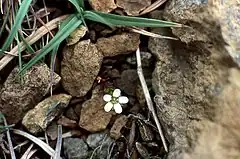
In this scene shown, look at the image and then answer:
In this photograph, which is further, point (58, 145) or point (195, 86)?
point (58, 145)

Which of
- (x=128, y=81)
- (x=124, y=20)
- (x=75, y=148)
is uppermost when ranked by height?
(x=124, y=20)

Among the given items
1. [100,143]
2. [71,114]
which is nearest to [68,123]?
[71,114]

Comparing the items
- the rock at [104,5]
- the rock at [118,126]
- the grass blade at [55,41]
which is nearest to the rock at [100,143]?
the rock at [118,126]

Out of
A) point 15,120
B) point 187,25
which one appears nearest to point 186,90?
point 187,25

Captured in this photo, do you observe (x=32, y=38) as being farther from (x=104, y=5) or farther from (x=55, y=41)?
(x=104, y=5)

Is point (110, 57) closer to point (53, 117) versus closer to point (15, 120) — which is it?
point (53, 117)

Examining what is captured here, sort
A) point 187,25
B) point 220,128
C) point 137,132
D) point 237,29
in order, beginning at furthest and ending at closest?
1. point 137,132
2. point 187,25
3. point 237,29
4. point 220,128
